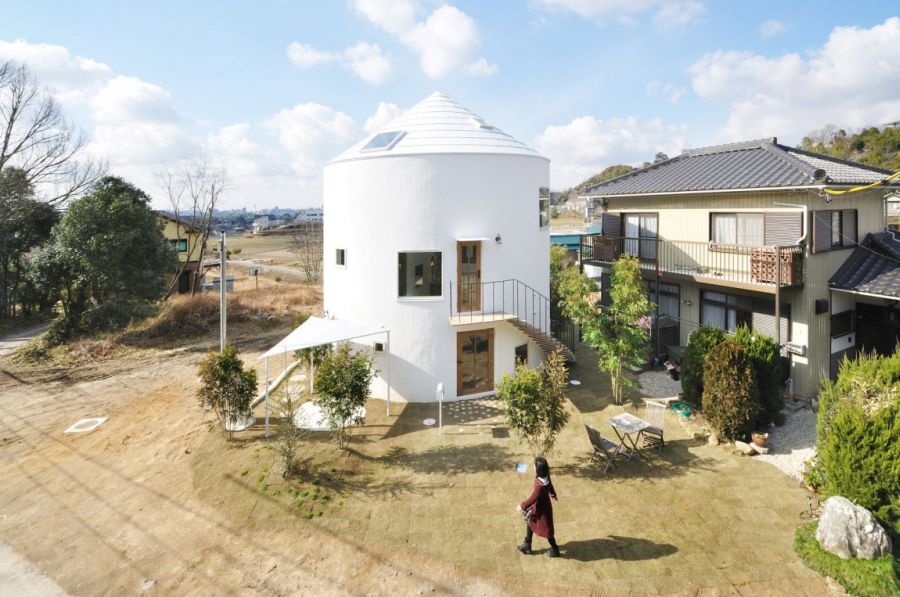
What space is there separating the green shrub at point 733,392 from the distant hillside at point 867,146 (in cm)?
2877

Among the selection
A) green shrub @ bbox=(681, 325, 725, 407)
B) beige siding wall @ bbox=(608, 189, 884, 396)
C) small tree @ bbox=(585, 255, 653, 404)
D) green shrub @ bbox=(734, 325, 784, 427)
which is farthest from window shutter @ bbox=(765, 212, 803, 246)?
small tree @ bbox=(585, 255, 653, 404)

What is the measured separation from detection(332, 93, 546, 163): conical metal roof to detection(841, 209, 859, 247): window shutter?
29.6 ft

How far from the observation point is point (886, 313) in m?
13.3

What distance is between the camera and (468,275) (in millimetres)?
13961

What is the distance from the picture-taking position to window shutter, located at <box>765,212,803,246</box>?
1282 cm

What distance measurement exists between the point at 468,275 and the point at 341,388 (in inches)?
212

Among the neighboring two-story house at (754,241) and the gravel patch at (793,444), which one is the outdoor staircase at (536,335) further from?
the gravel patch at (793,444)

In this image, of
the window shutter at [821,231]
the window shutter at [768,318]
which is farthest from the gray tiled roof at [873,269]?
the window shutter at [768,318]

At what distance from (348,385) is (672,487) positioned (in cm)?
677

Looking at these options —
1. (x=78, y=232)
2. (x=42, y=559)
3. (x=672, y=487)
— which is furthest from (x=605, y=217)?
(x=78, y=232)

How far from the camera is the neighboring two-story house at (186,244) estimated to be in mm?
31750

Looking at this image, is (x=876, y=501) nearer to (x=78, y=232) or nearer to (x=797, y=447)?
(x=797, y=447)

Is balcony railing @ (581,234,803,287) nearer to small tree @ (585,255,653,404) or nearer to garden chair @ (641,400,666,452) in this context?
small tree @ (585,255,653,404)

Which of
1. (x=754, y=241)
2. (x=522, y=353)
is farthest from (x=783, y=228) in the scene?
(x=522, y=353)
